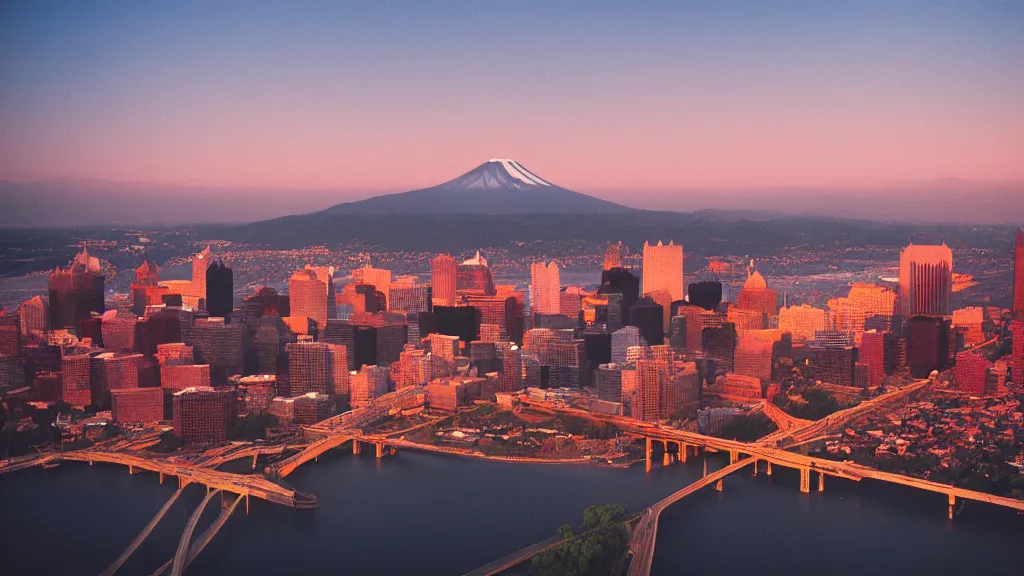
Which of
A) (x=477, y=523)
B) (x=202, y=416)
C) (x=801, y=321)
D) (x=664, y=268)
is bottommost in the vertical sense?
(x=477, y=523)

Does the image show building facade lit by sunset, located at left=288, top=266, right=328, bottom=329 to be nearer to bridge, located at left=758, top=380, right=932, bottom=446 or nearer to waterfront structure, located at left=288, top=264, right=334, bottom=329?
waterfront structure, located at left=288, top=264, right=334, bottom=329

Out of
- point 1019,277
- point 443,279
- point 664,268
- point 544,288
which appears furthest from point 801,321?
point 443,279

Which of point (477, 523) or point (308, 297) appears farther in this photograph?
point (308, 297)

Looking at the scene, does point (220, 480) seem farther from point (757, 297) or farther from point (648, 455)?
point (757, 297)

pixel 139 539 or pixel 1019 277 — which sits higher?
pixel 1019 277

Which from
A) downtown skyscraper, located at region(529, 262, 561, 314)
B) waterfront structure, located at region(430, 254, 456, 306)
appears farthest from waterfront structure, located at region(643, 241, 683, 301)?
waterfront structure, located at region(430, 254, 456, 306)

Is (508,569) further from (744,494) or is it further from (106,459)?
(106,459)
